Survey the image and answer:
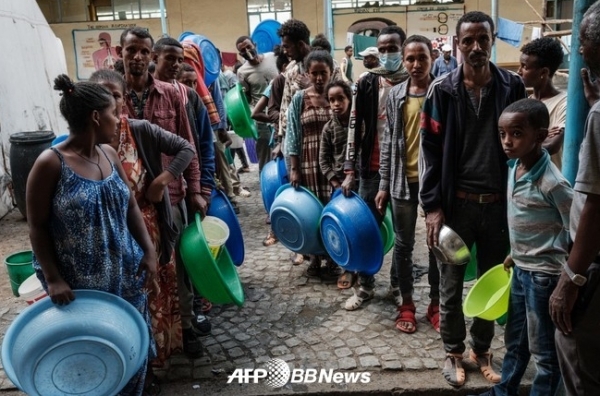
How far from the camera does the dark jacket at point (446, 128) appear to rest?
2928 millimetres

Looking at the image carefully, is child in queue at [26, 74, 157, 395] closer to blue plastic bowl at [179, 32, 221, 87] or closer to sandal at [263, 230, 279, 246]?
sandal at [263, 230, 279, 246]

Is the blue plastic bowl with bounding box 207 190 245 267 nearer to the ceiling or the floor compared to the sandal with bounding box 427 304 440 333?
nearer to the ceiling

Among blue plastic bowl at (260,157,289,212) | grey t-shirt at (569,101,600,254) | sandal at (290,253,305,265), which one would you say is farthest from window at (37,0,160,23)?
grey t-shirt at (569,101,600,254)

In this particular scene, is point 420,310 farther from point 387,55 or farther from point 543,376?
point 387,55

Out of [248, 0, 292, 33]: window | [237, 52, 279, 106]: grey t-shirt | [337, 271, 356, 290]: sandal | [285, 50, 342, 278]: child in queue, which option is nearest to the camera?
[285, 50, 342, 278]: child in queue

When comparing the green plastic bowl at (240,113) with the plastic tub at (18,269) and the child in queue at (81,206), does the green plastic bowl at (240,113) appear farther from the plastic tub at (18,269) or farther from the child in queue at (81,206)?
the child in queue at (81,206)

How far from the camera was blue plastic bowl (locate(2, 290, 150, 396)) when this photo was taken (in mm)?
2270

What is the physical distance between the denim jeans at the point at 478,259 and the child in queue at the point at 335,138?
141cm

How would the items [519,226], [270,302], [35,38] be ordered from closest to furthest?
[519,226] < [270,302] < [35,38]

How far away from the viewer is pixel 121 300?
2494mm

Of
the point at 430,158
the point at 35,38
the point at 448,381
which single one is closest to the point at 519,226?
the point at 430,158

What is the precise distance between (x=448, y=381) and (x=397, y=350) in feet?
1.49

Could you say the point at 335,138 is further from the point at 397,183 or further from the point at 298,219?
the point at 397,183

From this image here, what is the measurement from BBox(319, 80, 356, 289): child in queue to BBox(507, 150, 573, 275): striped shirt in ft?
6.18
